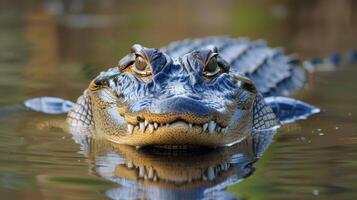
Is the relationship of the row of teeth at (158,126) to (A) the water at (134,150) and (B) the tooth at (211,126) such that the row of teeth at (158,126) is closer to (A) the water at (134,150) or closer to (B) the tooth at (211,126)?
(B) the tooth at (211,126)

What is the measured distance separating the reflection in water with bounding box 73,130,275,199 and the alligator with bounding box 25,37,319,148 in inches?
3.1

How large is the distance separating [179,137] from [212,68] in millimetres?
791

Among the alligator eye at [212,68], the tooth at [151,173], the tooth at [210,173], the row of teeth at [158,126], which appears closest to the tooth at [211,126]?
the row of teeth at [158,126]

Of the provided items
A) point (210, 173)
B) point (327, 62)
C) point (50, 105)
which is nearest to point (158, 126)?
point (210, 173)

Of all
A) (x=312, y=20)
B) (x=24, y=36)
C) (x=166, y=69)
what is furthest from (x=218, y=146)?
(x=312, y=20)

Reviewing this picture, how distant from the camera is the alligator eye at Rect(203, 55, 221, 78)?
5.75m

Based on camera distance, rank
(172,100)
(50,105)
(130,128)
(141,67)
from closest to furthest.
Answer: (172,100)
(130,128)
(141,67)
(50,105)

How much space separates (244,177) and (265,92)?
3878 mm

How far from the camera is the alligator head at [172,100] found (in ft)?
16.7

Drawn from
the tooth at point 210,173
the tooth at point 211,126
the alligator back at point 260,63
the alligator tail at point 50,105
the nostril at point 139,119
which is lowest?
the tooth at point 210,173

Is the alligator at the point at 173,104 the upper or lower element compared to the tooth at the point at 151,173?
upper

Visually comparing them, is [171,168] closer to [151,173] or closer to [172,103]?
[151,173]

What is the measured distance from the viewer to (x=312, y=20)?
19.7 meters

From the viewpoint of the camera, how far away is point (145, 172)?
4801 millimetres
